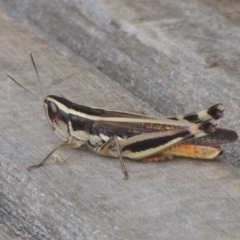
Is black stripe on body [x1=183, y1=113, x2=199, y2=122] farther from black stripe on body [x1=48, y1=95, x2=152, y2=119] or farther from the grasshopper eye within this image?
the grasshopper eye

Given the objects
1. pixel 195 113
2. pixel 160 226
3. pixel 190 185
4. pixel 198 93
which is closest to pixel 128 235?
pixel 160 226

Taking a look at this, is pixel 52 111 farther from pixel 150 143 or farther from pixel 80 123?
pixel 150 143

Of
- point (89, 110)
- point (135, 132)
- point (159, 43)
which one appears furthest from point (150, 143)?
point (159, 43)

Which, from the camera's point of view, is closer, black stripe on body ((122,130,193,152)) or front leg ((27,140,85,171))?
front leg ((27,140,85,171))

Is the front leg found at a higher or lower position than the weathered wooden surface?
lower

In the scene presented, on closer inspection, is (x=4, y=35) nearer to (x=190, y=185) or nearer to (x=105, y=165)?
(x=105, y=165)

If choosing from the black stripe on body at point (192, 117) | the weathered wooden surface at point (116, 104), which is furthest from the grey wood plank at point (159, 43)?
the black stripe on body at point (192, 117)

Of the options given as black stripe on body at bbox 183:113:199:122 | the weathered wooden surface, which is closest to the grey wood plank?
the weathered wooden surface

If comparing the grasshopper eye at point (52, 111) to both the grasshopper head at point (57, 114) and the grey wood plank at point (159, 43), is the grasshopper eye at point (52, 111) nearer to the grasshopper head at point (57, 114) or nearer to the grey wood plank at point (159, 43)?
the grasshopper head at point (57, 114)
